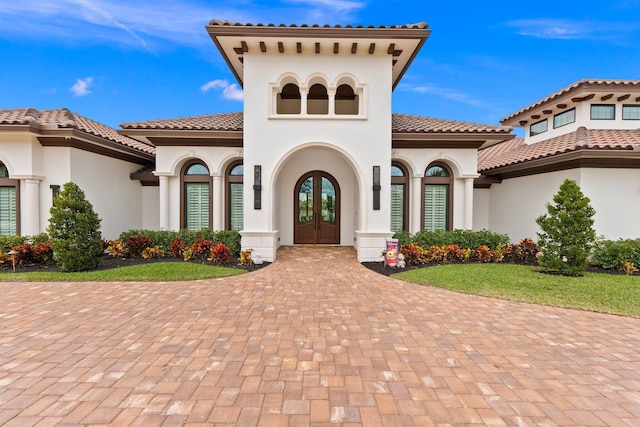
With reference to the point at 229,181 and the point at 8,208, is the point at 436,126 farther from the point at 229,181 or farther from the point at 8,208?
the point at 8,208

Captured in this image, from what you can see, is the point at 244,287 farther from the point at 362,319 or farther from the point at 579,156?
the point at 579,156

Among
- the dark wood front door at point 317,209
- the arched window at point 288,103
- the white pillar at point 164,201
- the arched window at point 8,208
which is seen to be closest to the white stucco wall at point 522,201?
the dark wood front door at point 317,209

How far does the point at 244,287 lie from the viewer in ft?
24.2


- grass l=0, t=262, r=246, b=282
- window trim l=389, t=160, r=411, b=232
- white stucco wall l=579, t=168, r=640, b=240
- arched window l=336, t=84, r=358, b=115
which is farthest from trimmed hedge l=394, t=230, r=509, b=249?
grass l=0, t=262, r=246, b=282

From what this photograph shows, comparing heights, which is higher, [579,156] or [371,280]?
[579,156]

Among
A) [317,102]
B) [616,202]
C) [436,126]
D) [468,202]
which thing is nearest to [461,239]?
[468,202]

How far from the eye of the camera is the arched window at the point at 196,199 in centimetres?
1223

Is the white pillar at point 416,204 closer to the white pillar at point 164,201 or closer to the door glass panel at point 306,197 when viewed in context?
the door glass panel at point 306,197

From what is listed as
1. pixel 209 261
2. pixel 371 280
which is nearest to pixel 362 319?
pixel 371 280

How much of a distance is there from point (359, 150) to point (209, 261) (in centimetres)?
639

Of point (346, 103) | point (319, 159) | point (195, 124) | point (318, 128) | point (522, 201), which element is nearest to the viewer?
point (318, 128)

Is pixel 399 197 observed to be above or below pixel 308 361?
above

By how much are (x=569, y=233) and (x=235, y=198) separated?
11.5 meters

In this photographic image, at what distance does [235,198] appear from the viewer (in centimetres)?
1237
